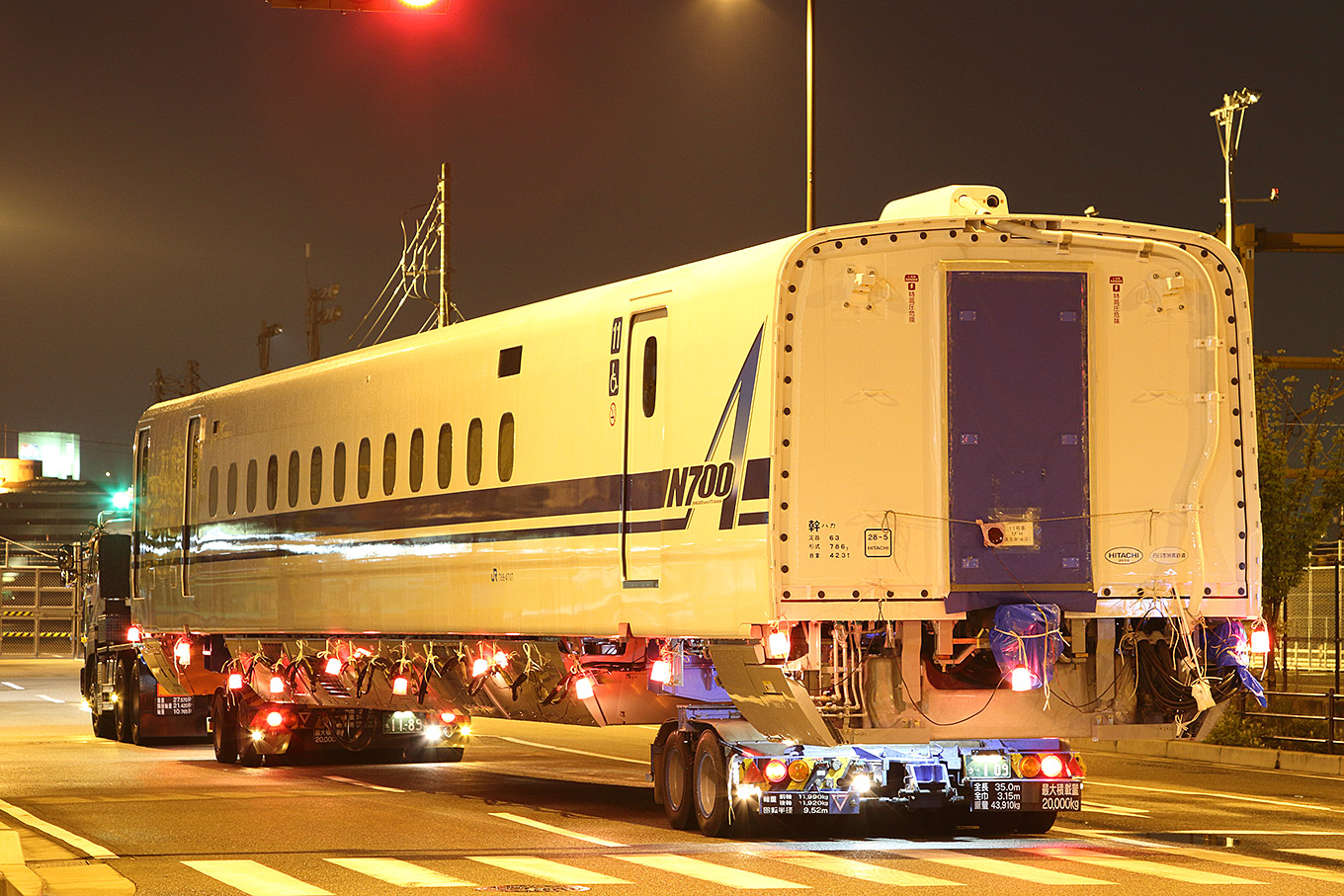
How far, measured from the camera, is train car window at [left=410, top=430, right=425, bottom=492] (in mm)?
18936

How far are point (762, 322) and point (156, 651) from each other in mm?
15716

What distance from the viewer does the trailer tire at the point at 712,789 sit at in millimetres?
14727

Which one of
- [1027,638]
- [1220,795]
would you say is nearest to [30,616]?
[1220,795]

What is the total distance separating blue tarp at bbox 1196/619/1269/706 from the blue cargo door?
1118 millimetres

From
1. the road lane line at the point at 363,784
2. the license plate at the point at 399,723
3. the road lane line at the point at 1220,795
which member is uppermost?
the license plate at the point at 399,723

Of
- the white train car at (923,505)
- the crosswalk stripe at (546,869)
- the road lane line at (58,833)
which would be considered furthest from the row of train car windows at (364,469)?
the road lane line at (58,833)

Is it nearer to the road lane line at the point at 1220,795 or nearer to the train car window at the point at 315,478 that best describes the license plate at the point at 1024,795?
the road lane line at the point at 1220,795

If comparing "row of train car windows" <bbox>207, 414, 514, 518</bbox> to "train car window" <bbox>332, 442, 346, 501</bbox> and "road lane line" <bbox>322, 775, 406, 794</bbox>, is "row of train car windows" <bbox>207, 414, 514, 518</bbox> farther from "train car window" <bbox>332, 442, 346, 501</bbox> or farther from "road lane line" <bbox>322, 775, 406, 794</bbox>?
"road lane line" <bbox>322, 775, 406, 794</bbox>

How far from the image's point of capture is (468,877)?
12805 millimetres

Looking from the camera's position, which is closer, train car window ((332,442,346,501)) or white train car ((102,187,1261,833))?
white train car ((102,187,1261,833))

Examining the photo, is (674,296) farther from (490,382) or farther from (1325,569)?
(1325,569)

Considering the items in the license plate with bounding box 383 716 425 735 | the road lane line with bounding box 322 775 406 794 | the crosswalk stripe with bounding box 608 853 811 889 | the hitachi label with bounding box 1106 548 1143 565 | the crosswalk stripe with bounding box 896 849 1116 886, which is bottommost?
the road lane line with bounding box 322 775 406 794

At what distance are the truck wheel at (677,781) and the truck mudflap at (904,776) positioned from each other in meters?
0.85

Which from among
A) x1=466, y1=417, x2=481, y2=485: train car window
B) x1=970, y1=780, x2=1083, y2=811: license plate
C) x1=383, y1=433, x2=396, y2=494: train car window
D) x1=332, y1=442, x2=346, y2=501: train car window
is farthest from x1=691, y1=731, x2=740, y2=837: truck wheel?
x1=332, y1=442, x2=346, y2=501: train car window
